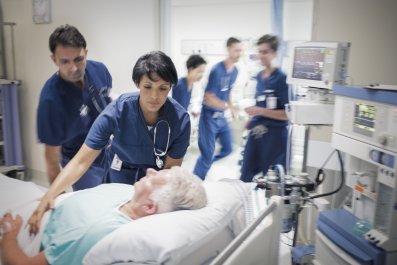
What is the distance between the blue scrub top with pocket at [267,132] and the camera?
254 cm

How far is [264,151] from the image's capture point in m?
2.64

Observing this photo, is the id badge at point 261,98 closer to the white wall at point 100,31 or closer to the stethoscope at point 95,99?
the white wall at point 100,31

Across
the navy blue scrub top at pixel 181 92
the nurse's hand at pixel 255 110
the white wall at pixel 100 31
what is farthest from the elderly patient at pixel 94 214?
the navy blue scrub top at pixel 181 92

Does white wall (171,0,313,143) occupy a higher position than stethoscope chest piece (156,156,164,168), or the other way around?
white wall (171,0,313,143)

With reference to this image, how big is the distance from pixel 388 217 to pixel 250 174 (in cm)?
147

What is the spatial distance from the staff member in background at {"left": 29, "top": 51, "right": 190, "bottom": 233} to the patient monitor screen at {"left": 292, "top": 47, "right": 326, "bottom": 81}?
0.82 metres

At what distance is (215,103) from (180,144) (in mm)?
1595

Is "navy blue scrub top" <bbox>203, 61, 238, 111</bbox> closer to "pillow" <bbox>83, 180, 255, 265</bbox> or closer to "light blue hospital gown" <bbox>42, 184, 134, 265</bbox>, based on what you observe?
"light blue hospital gown" <bbox>42, 184, 134, 265</bbox>

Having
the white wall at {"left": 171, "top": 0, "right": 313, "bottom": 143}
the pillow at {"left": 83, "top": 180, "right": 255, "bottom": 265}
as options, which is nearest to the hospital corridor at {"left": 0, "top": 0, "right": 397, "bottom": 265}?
the pillow at {"left": 83, "top": 180, "right": 255, "bottom": 265}

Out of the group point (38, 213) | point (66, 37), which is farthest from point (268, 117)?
point (38, 213)

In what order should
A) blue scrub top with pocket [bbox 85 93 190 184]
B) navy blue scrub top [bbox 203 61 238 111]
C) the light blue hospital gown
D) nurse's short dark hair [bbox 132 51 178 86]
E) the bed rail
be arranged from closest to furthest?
the bed rail
the light blue hospital gown
nurse's short dark hair [bbox 132 51 178 86]
blue scrub top with pocket [bbox 85 93 190 184]
navy blue scrub top [bbox 203 61 238 111]

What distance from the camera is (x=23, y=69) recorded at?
9.87ft

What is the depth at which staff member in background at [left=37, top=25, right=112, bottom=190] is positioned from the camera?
6.08 ft

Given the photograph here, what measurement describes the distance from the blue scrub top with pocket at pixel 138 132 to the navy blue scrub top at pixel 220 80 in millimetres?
1612
